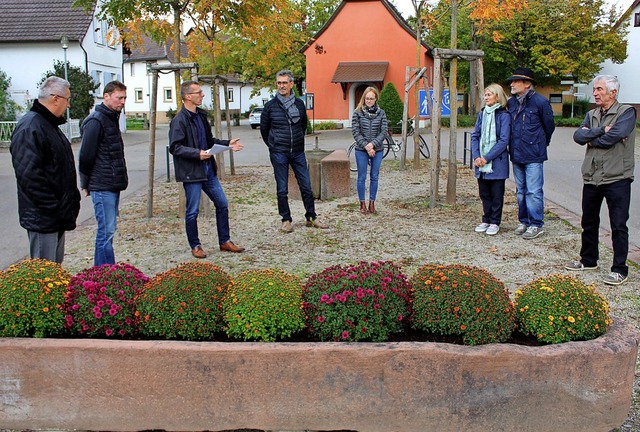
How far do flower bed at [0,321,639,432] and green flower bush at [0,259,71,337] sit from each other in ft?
0.46

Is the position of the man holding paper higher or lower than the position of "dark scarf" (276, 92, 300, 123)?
lower

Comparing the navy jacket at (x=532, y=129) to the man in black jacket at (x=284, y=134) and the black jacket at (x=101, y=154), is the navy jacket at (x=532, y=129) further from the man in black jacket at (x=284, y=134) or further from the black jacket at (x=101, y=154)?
the black jacket at (x=101, y=154)

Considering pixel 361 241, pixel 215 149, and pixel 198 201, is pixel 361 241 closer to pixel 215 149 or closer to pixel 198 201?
pixel 198 201

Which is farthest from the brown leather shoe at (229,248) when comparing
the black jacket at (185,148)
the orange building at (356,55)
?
the orange building at (356,55)

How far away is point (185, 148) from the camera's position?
6832 mm

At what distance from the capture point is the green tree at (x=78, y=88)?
2853cm

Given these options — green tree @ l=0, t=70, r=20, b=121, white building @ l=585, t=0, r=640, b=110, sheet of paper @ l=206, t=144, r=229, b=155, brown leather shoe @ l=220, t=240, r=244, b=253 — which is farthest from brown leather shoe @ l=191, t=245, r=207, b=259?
white building @ l=585, t=0, r=640, b=110

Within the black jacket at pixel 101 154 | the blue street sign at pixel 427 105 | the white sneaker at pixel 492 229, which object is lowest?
the white sneaker at pixel 492 229

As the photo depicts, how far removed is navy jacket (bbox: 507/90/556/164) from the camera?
7840mm

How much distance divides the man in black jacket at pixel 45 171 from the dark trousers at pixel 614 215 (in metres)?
4.50

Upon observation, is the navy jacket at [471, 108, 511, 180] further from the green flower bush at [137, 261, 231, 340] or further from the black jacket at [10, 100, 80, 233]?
the green flower bush at [137, 261, 231, 340]

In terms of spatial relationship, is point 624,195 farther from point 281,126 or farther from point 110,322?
point 110,322

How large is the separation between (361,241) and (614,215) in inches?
113

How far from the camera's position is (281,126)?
325 inches
